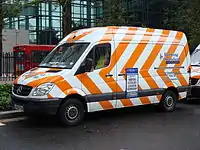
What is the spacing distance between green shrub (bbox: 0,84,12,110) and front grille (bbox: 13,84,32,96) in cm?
127

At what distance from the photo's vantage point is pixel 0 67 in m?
14.2

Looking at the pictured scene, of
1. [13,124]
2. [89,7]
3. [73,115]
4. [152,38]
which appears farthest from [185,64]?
[89,7]

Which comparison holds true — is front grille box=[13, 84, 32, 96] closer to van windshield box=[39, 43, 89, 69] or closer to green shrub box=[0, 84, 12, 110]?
van windshield box=[39, 43, 89, 69]

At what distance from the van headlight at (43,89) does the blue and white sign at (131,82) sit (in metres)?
2.28

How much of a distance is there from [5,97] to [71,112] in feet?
9.26

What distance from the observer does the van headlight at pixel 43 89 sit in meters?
7.87

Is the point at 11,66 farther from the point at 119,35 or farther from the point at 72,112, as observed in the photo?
the point at 72,112

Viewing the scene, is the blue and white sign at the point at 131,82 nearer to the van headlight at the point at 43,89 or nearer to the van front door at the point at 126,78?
the van front door at the point at 126,78

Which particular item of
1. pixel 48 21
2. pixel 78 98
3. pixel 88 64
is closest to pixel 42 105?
pixel 78 98

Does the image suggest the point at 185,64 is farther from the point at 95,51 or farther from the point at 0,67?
the point at 0,67

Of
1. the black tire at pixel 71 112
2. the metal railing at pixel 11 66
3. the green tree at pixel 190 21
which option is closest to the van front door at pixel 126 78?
the black tire at pixel 71 112

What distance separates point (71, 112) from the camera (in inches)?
325

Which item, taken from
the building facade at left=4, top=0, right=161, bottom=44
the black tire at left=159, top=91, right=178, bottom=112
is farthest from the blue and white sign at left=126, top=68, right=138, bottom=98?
the building facade at left=4, top=0, right=161, bottom=44

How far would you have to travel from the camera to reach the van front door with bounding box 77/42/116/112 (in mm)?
8445
